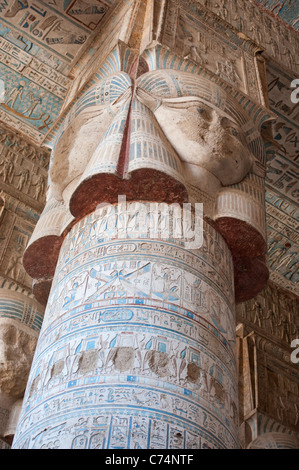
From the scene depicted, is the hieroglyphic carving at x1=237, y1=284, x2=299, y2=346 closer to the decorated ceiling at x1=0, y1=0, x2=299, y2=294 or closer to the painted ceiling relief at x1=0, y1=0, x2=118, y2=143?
the decorated ceiling at x1=0, y1=0, x2=299, y2=294

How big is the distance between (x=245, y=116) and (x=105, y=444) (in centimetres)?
281

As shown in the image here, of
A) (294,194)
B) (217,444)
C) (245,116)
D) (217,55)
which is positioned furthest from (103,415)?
(294,194)

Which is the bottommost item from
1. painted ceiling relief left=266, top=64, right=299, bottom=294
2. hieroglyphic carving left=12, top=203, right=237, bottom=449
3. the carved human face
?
hieroglyphic carving left=12, top=203, right=237, bottom=449

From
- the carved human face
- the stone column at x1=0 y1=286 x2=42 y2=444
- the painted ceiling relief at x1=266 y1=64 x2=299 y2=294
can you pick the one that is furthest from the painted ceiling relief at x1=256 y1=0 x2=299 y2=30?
the stone column at x1=0 y1=286 x2=42 y2=444

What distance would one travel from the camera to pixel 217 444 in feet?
8.73

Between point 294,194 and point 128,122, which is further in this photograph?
point 294,194

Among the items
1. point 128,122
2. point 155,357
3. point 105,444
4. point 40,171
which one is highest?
point 40,171

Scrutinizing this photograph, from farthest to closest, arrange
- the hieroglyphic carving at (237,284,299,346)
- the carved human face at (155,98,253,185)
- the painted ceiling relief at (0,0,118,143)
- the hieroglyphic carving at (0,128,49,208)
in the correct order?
the hieroglyphic carving at (237,284,299,346) → the painted ceiling relief at (0,0,118,143) → the hieroglyphic carving at (0,128,49,208) → the carved human face at (155,98,253,185)

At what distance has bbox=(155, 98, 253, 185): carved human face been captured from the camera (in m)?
3.92

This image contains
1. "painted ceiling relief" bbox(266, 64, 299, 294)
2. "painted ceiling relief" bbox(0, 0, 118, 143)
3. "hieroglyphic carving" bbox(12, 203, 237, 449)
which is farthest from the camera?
"painted ceiling relief" bbox(266, 64, 299, 294)

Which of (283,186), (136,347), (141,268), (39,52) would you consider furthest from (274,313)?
Answer: (136,347)

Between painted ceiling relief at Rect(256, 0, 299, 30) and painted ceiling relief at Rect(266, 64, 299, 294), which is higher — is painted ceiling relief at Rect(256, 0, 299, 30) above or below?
above
